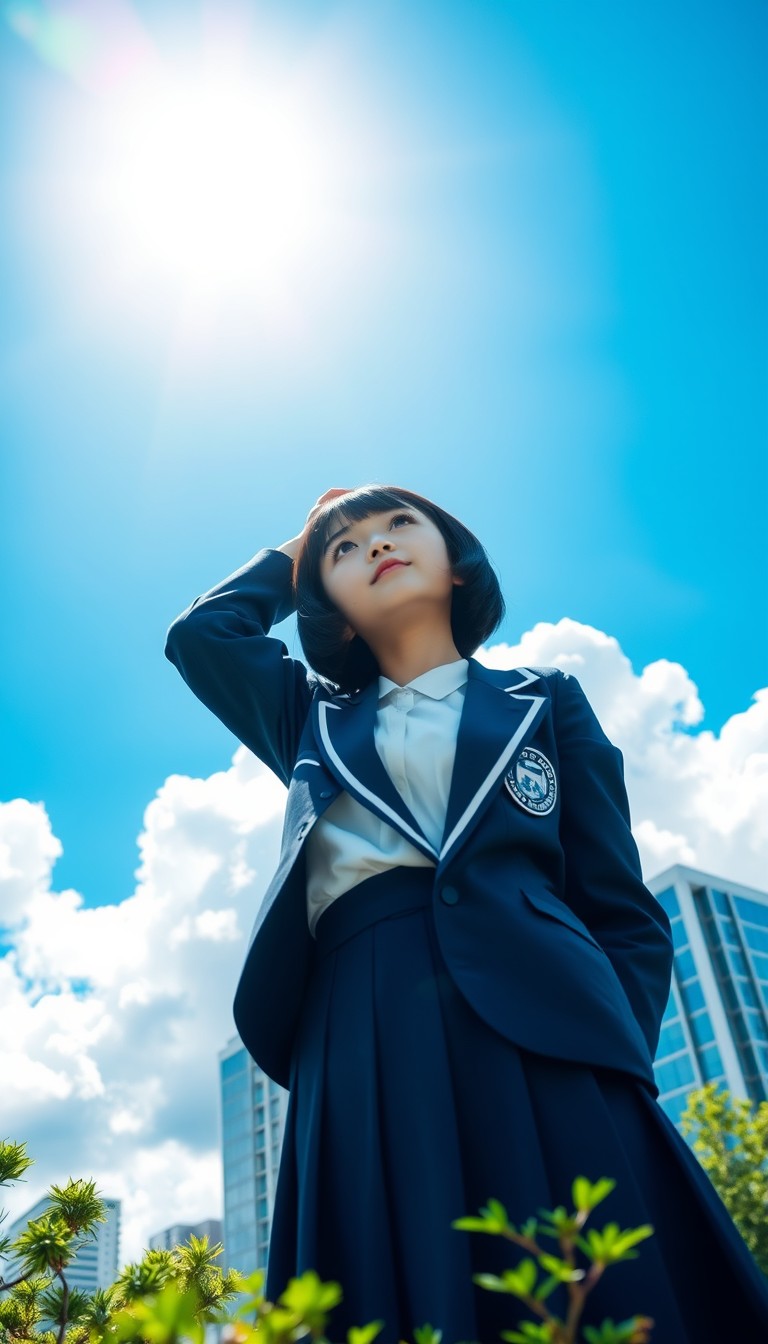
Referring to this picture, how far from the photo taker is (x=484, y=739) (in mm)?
2156

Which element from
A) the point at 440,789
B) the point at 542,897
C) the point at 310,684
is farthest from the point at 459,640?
the point at 542,897

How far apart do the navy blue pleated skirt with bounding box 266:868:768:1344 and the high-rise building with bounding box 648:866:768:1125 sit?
1518 inches

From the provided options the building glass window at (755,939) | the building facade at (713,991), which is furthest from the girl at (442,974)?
the building glass window at (755,939)

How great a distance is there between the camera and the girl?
153 cm

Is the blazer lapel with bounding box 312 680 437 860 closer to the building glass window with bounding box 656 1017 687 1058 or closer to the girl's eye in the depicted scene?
the girl's eye

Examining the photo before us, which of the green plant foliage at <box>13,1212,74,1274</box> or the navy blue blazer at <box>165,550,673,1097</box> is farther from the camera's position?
the navy blue blazer at <box>165,550,673,1097</box>

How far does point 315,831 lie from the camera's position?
2182 millimetres

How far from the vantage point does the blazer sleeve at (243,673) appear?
2.62 m

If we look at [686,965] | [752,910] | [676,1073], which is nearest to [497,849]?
[676,1073]

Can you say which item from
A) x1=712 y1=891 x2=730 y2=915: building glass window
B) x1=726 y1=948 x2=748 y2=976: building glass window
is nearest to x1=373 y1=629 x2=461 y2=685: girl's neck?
x1=726 y1=948 x2=748 y2=976: building glass window

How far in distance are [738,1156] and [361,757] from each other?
17.3 metres

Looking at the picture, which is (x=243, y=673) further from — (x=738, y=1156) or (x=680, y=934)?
(x=680, y=934)

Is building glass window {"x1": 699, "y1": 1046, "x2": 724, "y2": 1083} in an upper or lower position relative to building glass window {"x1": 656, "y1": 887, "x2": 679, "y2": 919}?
lower

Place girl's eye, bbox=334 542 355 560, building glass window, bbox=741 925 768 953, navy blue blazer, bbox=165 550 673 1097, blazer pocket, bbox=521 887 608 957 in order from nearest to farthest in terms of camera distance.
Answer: navy blue blazer, bbox=165 550 673 1097
blazer pocket, bbox=521 887 608 957
girl's eye, bbox=334 542 355 560
building glass window, bbox=741 925 768 953
